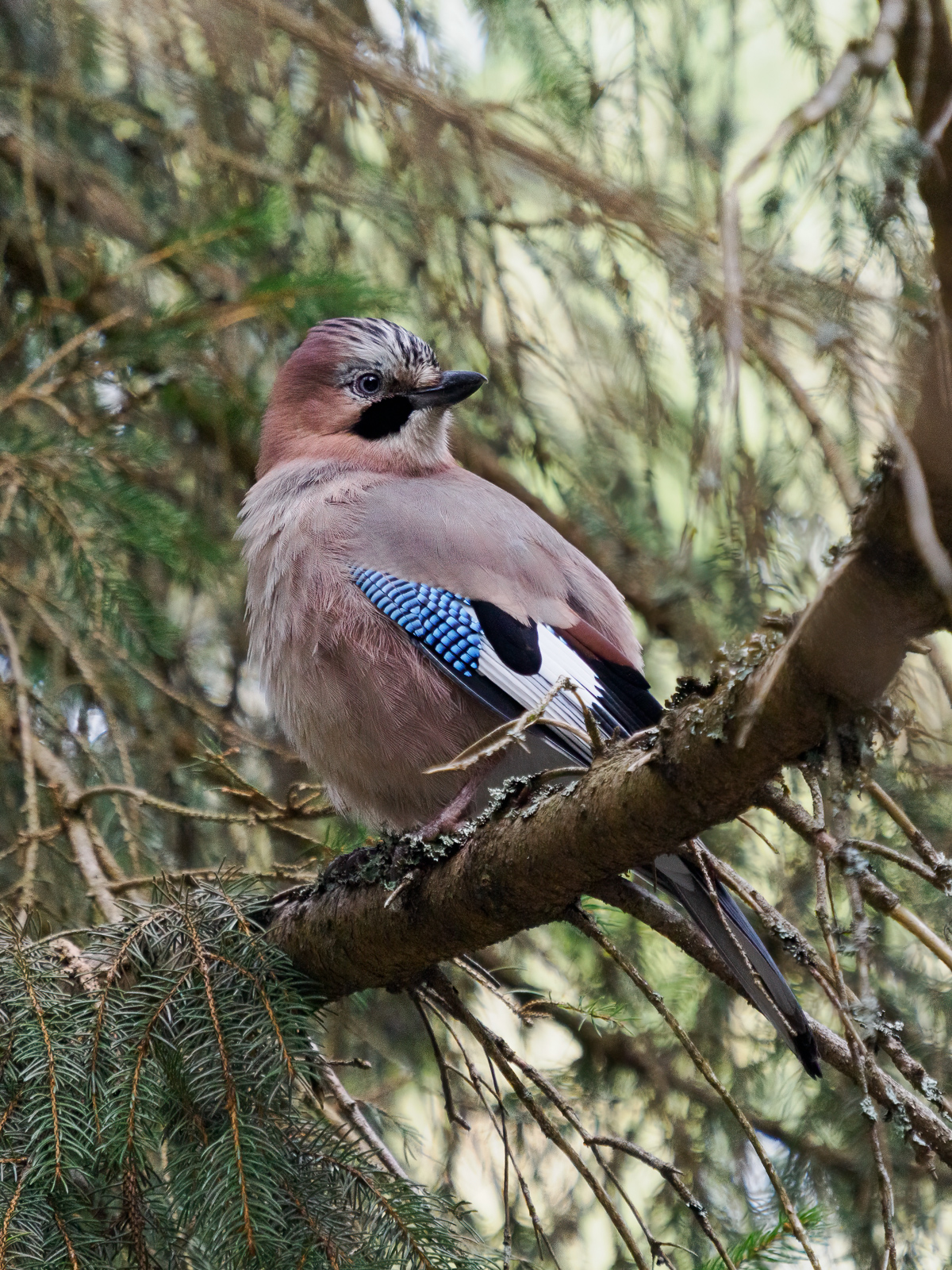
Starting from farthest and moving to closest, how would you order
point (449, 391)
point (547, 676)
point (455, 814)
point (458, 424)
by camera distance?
point (458, 424), point (449, 391), point (547, 676), point (455, 814)

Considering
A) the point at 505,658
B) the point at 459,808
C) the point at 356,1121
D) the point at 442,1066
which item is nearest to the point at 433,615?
the point at 505,658

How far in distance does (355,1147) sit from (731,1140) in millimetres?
1424

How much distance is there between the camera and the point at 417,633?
2.70 meters

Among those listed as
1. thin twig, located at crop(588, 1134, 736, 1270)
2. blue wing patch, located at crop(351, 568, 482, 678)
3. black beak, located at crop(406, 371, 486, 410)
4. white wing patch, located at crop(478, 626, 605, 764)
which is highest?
black beak, located at crop(406, 371, 486, 410)

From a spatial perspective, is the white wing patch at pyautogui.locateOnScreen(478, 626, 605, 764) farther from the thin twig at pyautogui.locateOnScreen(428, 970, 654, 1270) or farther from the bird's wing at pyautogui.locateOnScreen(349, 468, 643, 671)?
the thin twig at pyautogui.locateOnScreen(428, 970, 654, 1270)

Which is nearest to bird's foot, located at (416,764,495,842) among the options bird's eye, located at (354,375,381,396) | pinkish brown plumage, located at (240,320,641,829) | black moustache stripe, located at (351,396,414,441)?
pinkish brown plumage, located at (240,320,641,829)

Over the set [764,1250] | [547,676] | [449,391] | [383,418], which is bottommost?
[764,1250]

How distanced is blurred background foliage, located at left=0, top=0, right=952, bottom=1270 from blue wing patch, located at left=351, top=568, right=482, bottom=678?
1.37ft

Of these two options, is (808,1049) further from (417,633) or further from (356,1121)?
(417,633)

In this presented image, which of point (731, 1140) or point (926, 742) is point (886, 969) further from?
point (926, 742)

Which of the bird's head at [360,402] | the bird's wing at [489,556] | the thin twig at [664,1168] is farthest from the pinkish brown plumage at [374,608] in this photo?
the thin twig at [664,1168]

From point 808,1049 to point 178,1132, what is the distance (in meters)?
0.98

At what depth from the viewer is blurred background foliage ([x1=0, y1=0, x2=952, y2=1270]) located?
8.61 feet

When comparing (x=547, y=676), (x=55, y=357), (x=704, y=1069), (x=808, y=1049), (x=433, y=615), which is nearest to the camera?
(x=704, y=1069)
